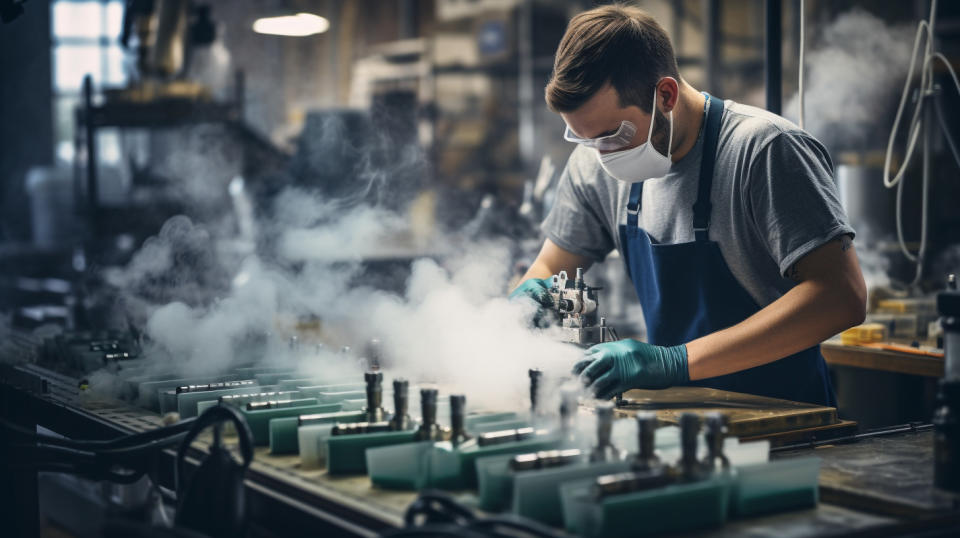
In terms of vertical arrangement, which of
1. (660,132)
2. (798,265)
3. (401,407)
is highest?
(660,132)

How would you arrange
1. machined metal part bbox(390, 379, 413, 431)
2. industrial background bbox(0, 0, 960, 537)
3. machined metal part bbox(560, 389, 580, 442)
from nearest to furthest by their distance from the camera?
industrial background bbox(0, 0, 960, 537), machined metal part bbox(560, 389, 580, 442), machined metal part bbox(390, 379, 413, 431)

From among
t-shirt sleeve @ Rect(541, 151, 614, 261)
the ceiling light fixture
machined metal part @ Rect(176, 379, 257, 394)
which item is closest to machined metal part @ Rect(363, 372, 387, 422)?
machined metal part @ Rect(176, 379, 257, 394)

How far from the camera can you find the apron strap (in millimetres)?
2285

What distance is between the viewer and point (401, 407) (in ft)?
5.28

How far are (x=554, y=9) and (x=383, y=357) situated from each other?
5.55 m

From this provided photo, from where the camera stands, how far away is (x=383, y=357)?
8.80ft

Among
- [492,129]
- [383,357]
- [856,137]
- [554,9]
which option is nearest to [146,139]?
[492,129]

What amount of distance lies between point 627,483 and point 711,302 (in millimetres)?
1198

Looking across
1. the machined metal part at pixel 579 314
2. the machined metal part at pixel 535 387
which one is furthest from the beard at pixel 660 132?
the machined metal part at pixel 535 387

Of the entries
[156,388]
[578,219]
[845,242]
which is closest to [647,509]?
[845,242]

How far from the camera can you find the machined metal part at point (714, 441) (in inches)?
51.7

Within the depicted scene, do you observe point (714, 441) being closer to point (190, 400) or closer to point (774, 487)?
point (774, 487)

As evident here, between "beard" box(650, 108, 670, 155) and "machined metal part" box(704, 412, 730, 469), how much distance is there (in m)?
1.05

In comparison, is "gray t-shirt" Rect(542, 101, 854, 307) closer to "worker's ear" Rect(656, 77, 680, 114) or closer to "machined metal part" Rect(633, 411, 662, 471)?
"worker's ear" Rect(656, 77, 680, 114)
